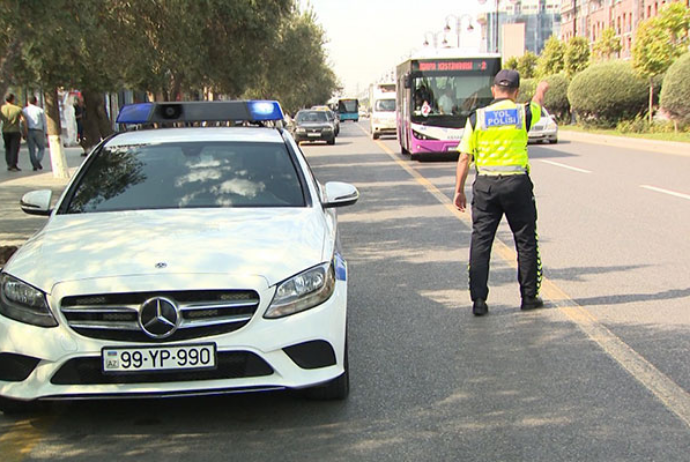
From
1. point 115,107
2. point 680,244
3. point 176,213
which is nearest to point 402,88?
point 680,244

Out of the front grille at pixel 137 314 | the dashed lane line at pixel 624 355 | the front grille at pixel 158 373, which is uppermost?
the front grille at pixel 137 314

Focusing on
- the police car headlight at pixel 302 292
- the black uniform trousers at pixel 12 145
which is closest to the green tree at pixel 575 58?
the black uniform trousers at pixel 12 145

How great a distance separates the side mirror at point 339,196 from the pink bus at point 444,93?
18551 millimetres

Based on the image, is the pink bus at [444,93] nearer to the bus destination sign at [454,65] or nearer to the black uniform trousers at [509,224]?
the bus destination sign at [454,65]

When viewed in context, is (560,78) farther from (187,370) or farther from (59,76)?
(187,370)

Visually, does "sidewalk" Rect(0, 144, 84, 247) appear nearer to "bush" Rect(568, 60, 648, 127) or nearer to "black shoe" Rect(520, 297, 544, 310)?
"black shoe" Rect(520, 297, 544, 310)

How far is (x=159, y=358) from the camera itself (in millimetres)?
4293

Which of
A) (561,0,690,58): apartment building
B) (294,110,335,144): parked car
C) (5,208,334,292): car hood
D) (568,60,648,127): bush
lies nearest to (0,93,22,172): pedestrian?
(294,110,335,144): parked car

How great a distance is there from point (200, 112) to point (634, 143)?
27165 mm

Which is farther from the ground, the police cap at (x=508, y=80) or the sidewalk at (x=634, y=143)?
the police cap at (x=508, y=80)

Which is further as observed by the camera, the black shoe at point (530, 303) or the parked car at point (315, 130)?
the parked car at point (315, 130)

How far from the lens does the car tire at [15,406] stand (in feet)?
15.1

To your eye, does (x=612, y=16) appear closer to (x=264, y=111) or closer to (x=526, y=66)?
(x=526, y=66)

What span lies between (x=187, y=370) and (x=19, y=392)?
0.83m
